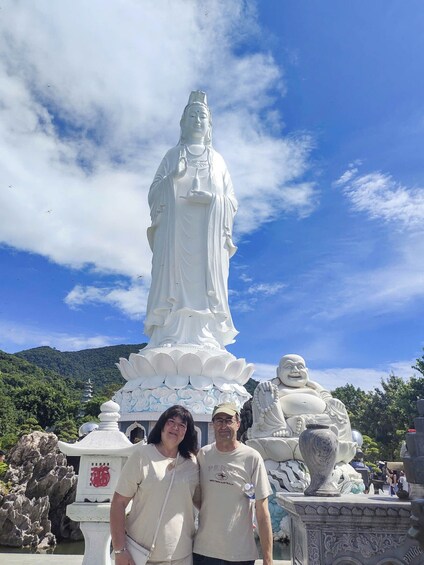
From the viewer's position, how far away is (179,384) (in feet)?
31.8

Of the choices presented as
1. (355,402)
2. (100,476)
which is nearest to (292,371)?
(100,476)

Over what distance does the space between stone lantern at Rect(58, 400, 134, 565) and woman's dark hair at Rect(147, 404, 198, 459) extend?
4.49ft

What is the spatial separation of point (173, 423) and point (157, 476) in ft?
0.77

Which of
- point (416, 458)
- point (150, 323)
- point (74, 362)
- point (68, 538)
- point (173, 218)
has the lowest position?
point (68, 538)

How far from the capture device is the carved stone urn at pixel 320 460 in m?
3.28

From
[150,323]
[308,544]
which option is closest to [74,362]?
[150,323]

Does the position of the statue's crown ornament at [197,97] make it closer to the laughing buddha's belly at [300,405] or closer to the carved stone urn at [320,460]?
the laughing buddha's belly at [300,405]

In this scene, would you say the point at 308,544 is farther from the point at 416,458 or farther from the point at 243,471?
the point at 243,471

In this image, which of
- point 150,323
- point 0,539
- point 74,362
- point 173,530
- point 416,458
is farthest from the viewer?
point 74,362

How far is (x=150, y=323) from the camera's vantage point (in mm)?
11195

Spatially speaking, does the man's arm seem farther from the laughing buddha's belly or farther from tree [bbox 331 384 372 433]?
tree [bbox 331 384 372 433]

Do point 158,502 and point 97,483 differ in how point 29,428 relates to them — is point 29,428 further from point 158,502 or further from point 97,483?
point 158,502

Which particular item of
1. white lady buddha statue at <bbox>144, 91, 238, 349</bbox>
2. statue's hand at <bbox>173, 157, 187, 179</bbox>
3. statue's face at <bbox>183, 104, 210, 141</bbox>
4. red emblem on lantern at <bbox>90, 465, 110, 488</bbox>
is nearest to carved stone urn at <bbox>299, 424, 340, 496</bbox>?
red emblem on lantern at <bbox>90, 465, 110, 488</bbox>

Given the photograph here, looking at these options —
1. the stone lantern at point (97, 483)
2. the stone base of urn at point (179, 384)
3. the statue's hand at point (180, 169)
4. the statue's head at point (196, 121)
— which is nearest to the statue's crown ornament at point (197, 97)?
the statue's head at point (196, 121)
